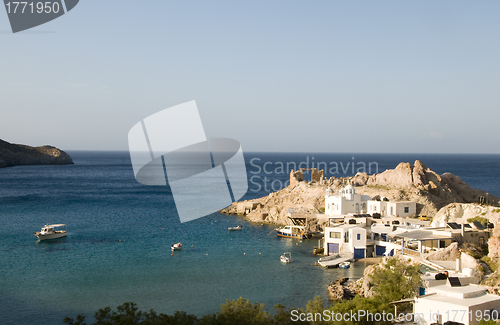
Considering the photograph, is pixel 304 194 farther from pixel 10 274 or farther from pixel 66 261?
pixel 10 274

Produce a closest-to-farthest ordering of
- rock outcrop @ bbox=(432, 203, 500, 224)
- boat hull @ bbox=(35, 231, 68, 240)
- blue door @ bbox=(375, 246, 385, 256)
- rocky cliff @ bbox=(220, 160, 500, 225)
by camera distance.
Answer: rock outcrop @ bbox=(432, 203, 500, 224)
blue door @ bbox=(375, 246, 385, 256)
boat hull @ bbox=(35, 231, 68, 240)
rocky cliff @ bbox=(220, 160, 500, 225)

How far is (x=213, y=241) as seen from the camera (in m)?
49.2

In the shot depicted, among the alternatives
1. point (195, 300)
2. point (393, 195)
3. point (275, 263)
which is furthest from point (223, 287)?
point (393, 195)

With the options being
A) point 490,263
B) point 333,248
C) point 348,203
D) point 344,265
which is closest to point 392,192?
point 348,203

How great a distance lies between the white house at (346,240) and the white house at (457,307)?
2044 cm

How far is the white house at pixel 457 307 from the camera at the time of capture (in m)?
17.8

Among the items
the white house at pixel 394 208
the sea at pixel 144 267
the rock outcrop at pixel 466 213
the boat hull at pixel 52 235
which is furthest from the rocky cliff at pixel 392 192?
the boat hull at pixel 52 235

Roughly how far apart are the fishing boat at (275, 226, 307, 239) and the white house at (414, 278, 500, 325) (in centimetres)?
3147

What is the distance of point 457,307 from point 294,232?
3448cm

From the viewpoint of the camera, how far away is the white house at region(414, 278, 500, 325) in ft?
58.4

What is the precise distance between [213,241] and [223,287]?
17.5 m

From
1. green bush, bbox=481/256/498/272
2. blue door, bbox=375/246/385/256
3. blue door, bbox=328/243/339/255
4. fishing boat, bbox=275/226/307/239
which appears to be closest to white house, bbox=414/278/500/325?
green bush, bbox=481/256/498/272

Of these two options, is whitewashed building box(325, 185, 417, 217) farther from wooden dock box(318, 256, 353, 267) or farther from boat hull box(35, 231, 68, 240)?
boat hull box(35, 231, 68, 240)

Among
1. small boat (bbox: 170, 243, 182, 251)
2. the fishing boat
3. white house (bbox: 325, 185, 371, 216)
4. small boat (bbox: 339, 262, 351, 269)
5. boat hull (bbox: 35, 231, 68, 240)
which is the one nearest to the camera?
small boat (bbox: 339, 262, 351, 269)
